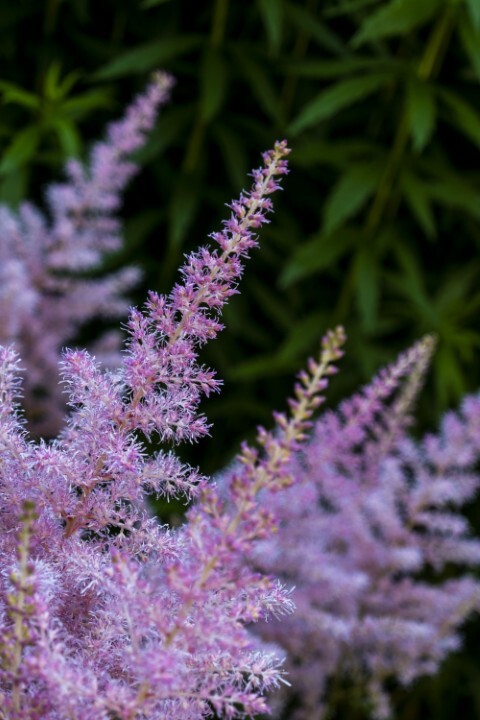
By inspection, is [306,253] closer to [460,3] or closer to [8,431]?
[460,3]

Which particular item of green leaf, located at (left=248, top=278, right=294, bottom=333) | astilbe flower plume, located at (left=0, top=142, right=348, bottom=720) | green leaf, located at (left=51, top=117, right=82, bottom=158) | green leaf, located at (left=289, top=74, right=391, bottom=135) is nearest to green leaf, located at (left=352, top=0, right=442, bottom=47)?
green leaf, located at (left=289, top=74, right=391, bottom=135)

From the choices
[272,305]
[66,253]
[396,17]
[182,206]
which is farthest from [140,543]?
[272,305]

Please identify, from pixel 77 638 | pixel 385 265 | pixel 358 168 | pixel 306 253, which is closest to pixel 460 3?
pixel 358 168

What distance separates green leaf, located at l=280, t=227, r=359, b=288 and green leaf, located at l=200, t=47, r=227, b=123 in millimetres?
330

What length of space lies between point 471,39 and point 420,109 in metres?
0.18

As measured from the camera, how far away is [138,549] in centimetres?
68

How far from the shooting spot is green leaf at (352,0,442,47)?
1825mm

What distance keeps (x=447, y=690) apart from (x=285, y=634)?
3.95ft

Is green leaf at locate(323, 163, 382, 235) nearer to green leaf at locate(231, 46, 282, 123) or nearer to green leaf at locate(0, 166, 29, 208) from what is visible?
green leaf at locate(231, 46, 282, 123)

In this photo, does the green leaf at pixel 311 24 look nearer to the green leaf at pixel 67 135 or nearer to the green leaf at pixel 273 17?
the green leaf at pixel 273 17

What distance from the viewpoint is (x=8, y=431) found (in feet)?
2.23

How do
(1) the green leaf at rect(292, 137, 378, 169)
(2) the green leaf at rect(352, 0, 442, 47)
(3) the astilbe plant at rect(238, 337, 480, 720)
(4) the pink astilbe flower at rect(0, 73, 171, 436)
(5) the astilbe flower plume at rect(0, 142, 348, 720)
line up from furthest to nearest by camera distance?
(1) the green leaf at rect(292, 137, 378, 169)
(4) the pink astilbe flower at rect(0, 73, 171, 436)
(2) the green leaf at rect(352, 0, 442, 47)
(3) the astilbe plant at rect(238, 337, 480, 720)
(5) the astilbe flower plume at rect(0, 142, 348, 720)

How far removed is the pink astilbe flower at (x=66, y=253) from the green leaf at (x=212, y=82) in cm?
12

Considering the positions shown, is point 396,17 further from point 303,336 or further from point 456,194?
point 303,336
